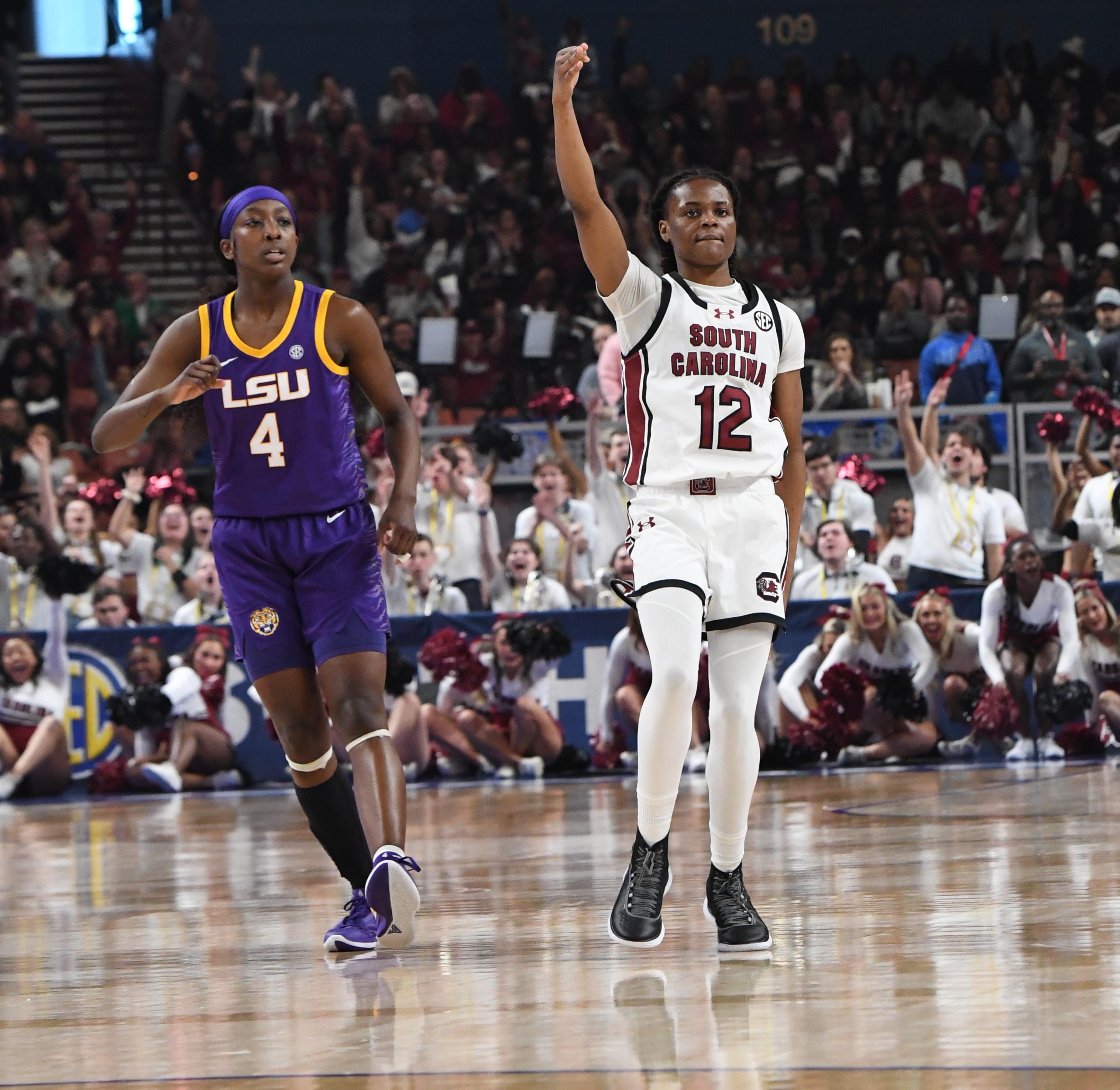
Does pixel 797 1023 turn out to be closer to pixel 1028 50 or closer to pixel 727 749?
pixel 727 749

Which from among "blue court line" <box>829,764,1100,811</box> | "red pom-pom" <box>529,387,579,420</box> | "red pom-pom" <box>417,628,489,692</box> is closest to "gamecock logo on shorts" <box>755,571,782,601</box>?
"blue court line" <box>829,764,1100,811</box>

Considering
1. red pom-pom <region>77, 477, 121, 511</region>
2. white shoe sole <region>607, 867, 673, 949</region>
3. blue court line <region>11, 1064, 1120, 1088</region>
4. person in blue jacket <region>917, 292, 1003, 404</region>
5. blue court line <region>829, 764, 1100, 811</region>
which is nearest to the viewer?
blue court line <region>11, 1064, 1120, 1088</region>

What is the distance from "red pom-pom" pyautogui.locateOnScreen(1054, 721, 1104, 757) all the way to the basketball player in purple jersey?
23.9 feet

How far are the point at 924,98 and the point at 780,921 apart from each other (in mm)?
16629

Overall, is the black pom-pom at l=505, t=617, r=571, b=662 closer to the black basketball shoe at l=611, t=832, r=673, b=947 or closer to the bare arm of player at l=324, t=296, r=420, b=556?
the bare arm of player at l=324, t=296, r=420, b=556

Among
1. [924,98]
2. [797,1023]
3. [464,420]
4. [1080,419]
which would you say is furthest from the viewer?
[924,98]

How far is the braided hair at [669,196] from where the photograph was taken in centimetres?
508

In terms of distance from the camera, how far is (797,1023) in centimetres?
371

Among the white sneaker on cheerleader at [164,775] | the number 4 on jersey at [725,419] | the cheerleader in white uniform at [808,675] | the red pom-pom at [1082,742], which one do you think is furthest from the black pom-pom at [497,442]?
the number 4 on jersey at [725,419]

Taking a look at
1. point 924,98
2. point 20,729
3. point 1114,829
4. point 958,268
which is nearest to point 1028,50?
point 924,98

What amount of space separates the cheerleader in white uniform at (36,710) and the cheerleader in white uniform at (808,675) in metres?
4.74

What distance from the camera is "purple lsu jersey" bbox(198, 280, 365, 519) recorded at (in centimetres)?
519

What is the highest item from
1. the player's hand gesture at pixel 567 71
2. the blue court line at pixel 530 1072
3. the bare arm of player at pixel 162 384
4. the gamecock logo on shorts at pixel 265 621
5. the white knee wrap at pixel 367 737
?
the player's hand gesture at pixel 567 71

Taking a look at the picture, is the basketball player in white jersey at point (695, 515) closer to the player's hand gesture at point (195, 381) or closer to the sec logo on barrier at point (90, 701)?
the player's hand gesture at point (195, 381)
